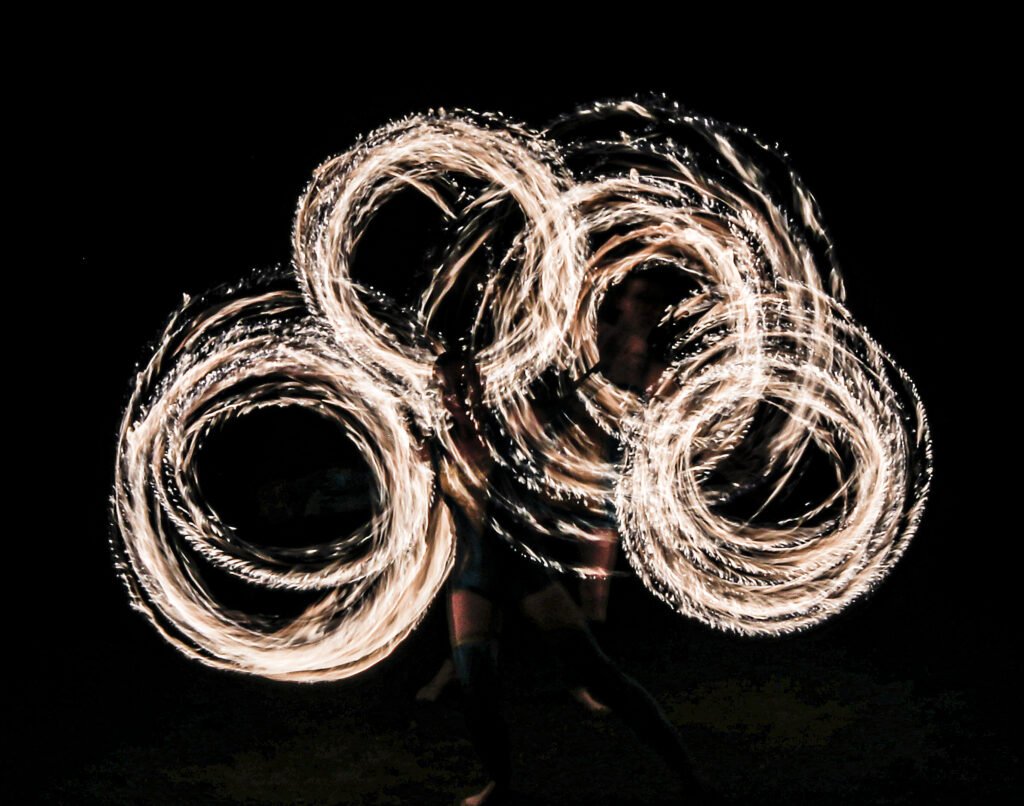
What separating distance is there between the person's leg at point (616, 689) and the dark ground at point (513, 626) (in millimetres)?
327

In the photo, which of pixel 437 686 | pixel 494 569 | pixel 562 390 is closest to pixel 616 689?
pixel 494 569

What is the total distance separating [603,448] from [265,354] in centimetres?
167

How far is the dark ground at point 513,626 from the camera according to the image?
12.3 feet

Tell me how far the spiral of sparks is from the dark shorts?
450mm

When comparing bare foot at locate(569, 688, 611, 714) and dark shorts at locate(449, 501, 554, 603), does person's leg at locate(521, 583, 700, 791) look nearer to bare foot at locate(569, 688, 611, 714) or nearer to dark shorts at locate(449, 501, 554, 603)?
dark shorts at locate(449, 501, 554, 603)

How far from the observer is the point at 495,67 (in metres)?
6.14

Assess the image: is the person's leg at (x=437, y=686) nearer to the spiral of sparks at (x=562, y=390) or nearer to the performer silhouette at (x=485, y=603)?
the spiral of sparks at (x=562, y=390)

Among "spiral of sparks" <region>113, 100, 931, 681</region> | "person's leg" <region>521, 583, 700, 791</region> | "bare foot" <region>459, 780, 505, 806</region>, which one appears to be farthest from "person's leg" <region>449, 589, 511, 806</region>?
"spiral of sparks" <region>113, 100, 931, 681</region>

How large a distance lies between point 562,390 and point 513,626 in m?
1.95

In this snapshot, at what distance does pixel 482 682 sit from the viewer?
323cm

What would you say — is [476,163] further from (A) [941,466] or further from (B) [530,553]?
(A) [941,466]

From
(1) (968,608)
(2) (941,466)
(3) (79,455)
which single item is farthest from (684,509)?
(3) (79,455)

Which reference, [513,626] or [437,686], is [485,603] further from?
[513,626]

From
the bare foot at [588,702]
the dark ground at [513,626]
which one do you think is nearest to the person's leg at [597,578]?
the bare foot at [588,702]
